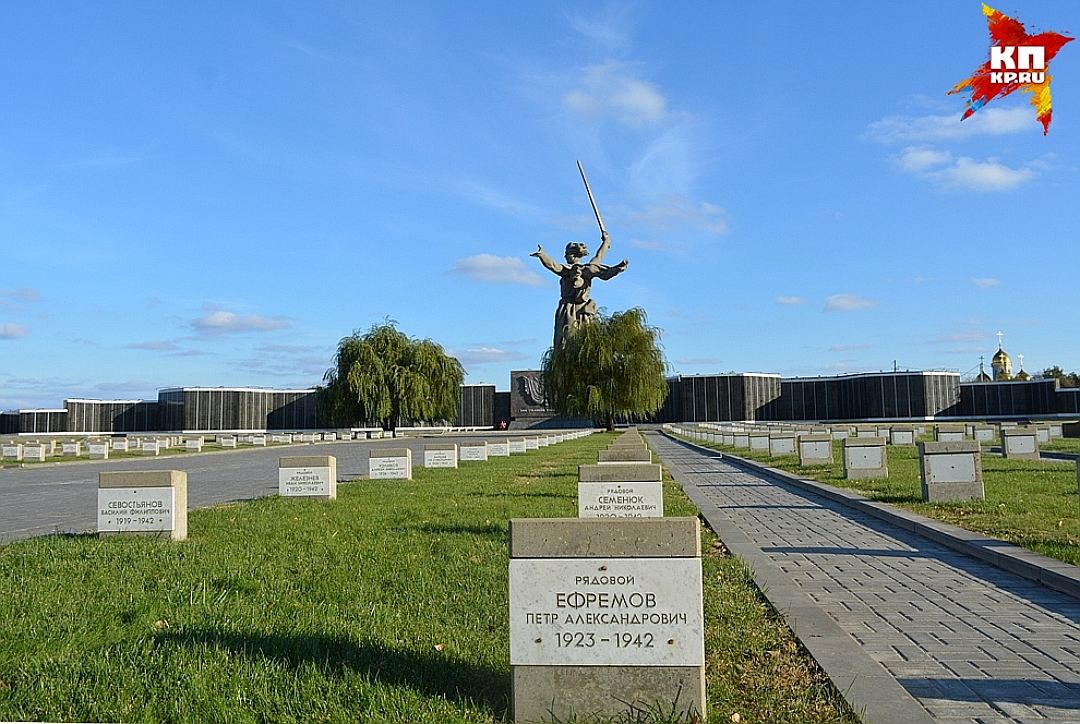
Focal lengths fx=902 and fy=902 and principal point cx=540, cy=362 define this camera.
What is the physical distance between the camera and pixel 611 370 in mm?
55500

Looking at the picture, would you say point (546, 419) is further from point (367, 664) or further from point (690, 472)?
point (367, 664)

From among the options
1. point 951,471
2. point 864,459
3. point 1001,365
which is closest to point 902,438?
point 864,459

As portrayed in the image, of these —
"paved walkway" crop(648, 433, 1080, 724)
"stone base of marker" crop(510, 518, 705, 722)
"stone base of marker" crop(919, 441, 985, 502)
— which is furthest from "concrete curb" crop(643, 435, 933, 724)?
"stone base of marker" crop(919, 441, 985, 502)

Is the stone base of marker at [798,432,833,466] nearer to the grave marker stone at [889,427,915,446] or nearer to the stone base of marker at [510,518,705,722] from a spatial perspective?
the grave marker stone at [889,427,915,446]

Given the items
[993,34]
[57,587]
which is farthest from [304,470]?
[993,34]

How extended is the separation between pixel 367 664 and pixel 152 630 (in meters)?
1.57

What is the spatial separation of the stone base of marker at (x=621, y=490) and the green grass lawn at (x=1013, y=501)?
342 cm

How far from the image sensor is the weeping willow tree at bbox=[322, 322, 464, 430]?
63094 mm

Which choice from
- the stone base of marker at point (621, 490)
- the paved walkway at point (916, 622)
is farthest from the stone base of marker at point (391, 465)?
the stone base of marker at point (621, 490)

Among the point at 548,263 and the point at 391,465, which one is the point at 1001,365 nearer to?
the point at 548,263

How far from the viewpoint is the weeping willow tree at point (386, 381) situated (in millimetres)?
63094

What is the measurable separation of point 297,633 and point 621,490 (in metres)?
4.43

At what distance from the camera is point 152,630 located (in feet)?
17.5

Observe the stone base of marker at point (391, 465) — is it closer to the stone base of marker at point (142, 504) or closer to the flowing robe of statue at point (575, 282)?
the stone base of marker at point (142, 504)
